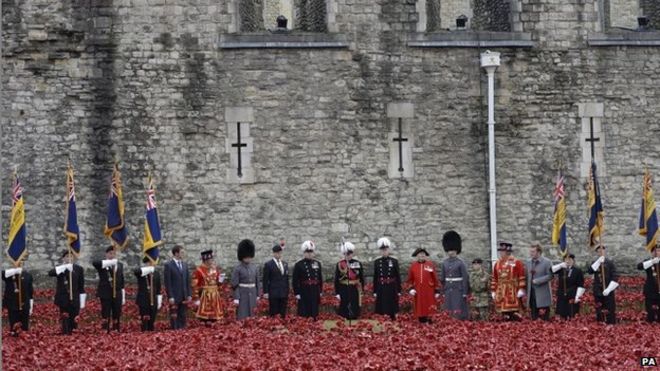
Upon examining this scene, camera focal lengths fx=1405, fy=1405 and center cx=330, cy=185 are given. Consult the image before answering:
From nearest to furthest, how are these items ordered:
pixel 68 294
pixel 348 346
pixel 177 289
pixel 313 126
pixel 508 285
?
pixel 348 346
pixel 68 294
pixel 177 289
pixel 508 285
pixel 313 126

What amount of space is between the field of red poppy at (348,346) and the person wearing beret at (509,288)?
0.49m

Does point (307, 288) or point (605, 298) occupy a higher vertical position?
point (307, 288)

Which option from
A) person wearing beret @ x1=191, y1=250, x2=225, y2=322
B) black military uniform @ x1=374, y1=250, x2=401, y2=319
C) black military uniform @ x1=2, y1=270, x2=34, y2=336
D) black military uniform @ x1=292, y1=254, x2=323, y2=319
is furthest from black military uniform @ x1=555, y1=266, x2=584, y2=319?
black military uniform @ x1=2, y1=270, x2=34, y2=336

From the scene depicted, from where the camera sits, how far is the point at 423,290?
22031 millimetres

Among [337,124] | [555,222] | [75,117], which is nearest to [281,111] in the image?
[337,124]

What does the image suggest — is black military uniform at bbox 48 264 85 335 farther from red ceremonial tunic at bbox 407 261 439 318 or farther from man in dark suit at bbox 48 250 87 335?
red ceremonial tunic at bbox 407 261 439 318

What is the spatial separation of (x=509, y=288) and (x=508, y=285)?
5 cm

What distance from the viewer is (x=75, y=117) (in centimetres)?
2661

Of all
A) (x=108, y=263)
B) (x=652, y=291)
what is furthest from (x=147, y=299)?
(x=652, y=291)

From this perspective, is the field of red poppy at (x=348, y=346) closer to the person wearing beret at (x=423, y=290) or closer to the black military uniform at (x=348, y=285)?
the person wearing beret at (x=423, y=290)

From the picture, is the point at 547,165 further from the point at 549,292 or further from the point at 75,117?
the point at 75,117

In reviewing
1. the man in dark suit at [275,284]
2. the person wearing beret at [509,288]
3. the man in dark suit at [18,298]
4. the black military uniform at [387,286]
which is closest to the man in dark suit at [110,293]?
the man in dark suit at [18,298]

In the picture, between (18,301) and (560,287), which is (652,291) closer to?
(560,287)

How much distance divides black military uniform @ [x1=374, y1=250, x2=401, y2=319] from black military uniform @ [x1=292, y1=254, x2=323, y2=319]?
0.96 meters
